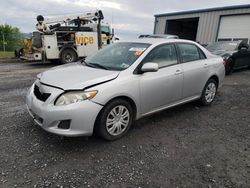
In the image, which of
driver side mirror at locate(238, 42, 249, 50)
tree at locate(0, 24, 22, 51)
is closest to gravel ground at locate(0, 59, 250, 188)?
driver side mirror at locate(238, 42, 249, 50)

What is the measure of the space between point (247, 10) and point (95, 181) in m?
16.5

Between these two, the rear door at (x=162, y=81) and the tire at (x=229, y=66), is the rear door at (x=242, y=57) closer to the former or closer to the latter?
the tire at (x=229, y=66)

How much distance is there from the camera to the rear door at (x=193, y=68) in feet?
13.3

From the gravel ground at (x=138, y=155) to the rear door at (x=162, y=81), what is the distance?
0.48 metres

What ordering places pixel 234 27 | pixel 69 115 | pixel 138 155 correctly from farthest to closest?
pixel 234 27, pixel 138 155, pixel 69 115

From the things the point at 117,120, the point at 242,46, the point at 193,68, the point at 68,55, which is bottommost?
the point at 117,120

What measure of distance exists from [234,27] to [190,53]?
45.4 ft

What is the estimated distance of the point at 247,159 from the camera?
2830 millimetres

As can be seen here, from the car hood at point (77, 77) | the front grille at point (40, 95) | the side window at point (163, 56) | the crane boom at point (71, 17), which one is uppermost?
the crane boom at point (71, 17)

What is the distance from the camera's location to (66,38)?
1178 centimetres

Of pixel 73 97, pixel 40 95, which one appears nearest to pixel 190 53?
pixel 73 97

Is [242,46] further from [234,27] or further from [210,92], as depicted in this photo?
[234,27]

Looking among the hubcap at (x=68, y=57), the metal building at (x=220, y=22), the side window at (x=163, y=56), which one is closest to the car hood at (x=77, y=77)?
the side window at (x=163, y=56)

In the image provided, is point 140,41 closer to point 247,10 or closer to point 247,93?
point 247,93
